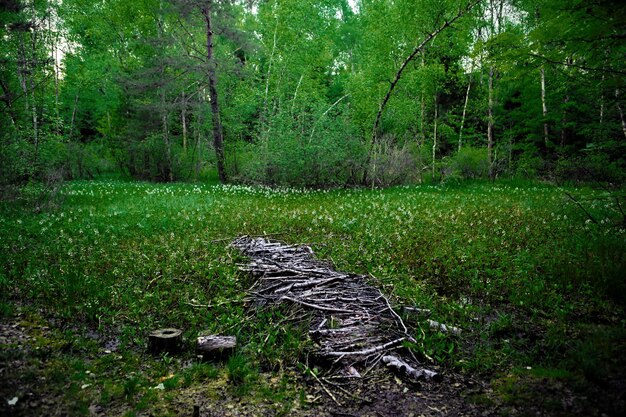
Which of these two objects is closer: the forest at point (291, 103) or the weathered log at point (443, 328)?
the weathered log at point (443, 328)

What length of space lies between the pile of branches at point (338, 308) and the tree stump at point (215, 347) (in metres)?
0.91

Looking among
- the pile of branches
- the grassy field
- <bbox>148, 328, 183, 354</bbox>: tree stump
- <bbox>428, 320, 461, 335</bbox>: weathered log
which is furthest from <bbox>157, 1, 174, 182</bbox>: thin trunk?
<bbox>428, 320, 461, 335</bbox>: weathered log

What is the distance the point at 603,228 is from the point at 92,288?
30.2 ft

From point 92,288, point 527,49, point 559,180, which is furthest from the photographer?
point 559,180

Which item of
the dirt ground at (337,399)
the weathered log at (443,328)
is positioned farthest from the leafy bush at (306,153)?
the dirt ground at (337,399)

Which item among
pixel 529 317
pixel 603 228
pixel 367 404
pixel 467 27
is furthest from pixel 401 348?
pixel 467 27

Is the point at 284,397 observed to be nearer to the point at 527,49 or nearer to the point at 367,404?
the point at 367,404

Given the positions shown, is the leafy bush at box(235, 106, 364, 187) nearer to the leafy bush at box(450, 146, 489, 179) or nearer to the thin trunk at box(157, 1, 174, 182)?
the leafy bush at box(450, 146, 489, 179)

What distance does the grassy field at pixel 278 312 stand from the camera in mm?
3174

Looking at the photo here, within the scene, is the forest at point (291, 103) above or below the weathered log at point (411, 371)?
above

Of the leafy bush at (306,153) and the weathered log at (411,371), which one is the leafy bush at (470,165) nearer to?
the leafy bush at (306,153)

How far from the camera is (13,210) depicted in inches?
420

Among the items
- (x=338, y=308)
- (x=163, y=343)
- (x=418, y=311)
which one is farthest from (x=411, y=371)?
(x=163, y=343)

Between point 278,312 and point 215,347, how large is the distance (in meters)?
0.92
